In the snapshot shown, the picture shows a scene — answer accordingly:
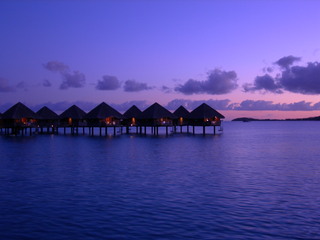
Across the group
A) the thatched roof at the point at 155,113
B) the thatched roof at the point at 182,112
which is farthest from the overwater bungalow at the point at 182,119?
the thatched roof at the point at 155,113

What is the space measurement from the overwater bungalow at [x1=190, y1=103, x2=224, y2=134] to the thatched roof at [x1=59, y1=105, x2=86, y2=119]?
22.0 m

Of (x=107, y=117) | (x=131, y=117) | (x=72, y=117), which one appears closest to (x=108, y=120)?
(x=107, y=117)

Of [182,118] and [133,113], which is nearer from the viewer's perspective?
[133,113]

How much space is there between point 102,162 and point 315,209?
59.0 ft

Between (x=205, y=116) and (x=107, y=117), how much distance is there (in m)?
17.9

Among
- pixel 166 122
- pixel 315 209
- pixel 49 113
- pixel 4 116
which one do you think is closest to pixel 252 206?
pixel 315 209

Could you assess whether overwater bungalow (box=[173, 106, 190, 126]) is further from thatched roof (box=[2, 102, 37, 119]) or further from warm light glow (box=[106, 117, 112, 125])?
thatched roof (box=[2, 102, 37, 119])

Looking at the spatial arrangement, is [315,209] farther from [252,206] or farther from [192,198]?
[192,198]

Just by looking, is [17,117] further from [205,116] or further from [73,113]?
[205,116]

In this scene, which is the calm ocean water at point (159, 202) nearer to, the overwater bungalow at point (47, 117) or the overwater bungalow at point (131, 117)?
the overwater bungalow at point (131, 117)

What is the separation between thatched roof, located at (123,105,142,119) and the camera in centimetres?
7062

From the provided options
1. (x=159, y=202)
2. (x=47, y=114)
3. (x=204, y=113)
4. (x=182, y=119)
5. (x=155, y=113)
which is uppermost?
(x=47, y=114)

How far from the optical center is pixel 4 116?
61281 millimetres

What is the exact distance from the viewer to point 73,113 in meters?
71.5
